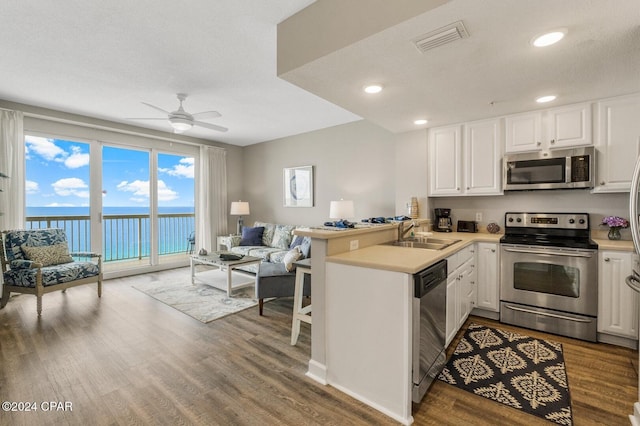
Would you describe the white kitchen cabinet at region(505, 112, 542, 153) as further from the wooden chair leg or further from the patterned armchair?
the wooden chair leg

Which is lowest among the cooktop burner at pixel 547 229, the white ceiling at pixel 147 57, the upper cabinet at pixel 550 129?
the cooktop burner at pixel 547 229

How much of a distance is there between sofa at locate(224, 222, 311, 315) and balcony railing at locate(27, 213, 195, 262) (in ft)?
4.66

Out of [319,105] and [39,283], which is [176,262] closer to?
[39,283]

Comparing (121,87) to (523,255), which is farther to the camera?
(121,87)

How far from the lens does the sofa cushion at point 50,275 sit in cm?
337

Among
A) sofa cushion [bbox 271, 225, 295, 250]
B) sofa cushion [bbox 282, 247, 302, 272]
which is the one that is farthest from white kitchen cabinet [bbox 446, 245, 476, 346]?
sofa cushion [bbox 271, 225, 295, 250]

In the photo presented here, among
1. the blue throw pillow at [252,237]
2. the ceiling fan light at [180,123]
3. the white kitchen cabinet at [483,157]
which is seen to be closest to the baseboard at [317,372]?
the white kitchen cabinet at [483,157]

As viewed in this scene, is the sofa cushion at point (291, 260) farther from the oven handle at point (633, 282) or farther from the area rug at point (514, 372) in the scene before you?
the oven handle at point (633, 282)

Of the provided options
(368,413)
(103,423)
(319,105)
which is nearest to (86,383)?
(103,423)

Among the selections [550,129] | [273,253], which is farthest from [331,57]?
[273,253]

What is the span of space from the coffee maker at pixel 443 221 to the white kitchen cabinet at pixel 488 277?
25.5 inches

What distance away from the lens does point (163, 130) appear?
216 inches

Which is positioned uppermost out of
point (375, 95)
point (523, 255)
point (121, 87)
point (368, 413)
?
point (121, 87)

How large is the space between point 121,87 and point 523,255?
196 inches
